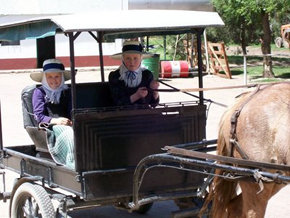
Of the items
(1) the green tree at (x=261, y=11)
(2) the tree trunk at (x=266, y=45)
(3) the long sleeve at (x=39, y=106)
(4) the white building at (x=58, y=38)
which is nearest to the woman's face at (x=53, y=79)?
(3) the long sleeve at (x=39, y=106)

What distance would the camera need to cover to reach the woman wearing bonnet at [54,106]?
5.71 metres

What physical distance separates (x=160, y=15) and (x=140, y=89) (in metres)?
0.75

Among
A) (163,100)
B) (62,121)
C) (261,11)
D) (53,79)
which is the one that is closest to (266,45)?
(261,11)

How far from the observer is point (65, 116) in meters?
6.14

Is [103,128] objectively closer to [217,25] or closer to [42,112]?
[42,112]

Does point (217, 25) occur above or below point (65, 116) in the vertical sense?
above

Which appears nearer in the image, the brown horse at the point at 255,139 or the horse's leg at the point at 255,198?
the brown horse at the point at 255,139

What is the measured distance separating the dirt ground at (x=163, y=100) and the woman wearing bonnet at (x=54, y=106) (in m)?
1.57


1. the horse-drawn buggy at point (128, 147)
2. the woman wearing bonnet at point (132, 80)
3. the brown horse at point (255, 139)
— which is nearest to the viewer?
the brown horse at point (255, 139)

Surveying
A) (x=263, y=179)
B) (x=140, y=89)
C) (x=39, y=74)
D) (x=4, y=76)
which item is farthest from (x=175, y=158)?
(x=4, y=76)

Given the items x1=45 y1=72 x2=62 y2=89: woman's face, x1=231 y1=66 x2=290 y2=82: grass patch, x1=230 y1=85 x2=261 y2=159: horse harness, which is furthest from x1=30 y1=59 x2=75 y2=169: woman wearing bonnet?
x1=231 y1=66 x2=290 y2=82: grass patch

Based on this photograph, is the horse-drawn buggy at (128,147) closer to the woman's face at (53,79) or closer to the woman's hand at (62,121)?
the woman's hand at (62,121)

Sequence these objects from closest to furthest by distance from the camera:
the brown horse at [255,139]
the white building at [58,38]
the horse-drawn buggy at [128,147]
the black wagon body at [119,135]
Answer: the brown horse at [255,139] → the horse-drawn buggy at [128,147] → the black wagon body at [119,135] → the white building at [58,38]

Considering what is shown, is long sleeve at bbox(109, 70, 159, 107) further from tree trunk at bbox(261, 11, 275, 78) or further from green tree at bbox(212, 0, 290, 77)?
tree trunk at bbox(261, 11, 275, 78)
